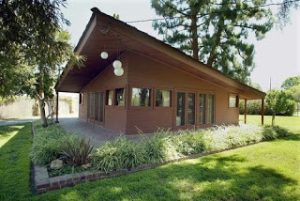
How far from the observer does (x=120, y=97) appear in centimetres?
1059

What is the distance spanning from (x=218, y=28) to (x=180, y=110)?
7838 millimetres

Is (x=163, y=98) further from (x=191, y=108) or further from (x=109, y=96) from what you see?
(x=109, y=96)

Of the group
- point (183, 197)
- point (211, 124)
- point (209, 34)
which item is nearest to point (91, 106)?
point (211, 124)

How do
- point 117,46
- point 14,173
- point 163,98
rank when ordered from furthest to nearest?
point 163,98 → point 117,46 → point 14,173

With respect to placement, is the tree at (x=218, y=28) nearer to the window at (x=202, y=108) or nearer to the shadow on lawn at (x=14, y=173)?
the window at (x=202, y=108)

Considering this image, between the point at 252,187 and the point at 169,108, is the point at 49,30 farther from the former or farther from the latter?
the point at 169,108

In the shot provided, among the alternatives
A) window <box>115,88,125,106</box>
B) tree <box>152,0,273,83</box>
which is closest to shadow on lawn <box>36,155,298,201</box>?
window <box>115,88,125,106</box>

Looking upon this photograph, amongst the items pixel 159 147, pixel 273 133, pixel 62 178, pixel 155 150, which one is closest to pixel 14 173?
pixel 62 178

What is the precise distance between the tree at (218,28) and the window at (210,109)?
4753 mm

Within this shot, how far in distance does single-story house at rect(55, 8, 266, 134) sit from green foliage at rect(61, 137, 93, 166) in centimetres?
313

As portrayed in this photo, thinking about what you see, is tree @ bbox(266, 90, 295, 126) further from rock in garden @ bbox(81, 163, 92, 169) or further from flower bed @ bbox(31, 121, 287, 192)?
rock in garden @ bbox(81, 163, 92, 169)

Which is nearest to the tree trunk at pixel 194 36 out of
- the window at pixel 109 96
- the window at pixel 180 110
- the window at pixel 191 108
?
the window at pixel 191 108

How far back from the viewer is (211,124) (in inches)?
525

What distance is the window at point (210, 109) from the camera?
1321cm
